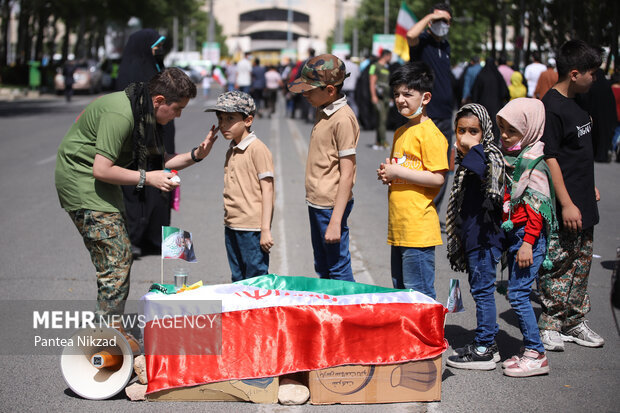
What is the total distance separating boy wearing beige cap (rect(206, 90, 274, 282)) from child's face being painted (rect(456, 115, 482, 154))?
1158 mm

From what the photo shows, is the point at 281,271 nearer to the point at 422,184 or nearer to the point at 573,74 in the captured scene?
the point at 422,184

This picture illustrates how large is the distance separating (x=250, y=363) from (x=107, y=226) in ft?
3.69

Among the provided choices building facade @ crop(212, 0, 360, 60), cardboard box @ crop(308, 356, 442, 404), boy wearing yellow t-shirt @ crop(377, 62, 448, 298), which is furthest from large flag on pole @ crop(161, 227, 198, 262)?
building facade @ crop(212, 0, 360, 60)

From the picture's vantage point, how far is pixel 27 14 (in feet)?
150

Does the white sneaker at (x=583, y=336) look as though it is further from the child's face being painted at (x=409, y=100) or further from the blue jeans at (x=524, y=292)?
the child's face being painted at (x=409, y=100)

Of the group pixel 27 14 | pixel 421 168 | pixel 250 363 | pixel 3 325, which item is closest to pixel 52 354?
pixel 3 325

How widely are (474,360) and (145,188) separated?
312cm

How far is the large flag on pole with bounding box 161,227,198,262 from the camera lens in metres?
4.25

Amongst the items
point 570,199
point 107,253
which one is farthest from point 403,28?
point 107,253

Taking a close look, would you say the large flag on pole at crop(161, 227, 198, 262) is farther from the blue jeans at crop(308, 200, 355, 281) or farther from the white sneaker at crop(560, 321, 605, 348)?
the white sneaker at crop(560, 321, 605, 348)

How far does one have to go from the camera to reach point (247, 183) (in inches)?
182

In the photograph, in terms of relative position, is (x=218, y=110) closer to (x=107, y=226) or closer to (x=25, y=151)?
(x=107, y=226)

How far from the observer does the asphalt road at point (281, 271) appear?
157 inches

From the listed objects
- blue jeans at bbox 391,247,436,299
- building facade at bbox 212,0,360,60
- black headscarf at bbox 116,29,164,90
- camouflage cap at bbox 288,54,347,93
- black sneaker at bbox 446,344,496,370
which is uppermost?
building facade at bbox 212,0,360,60
